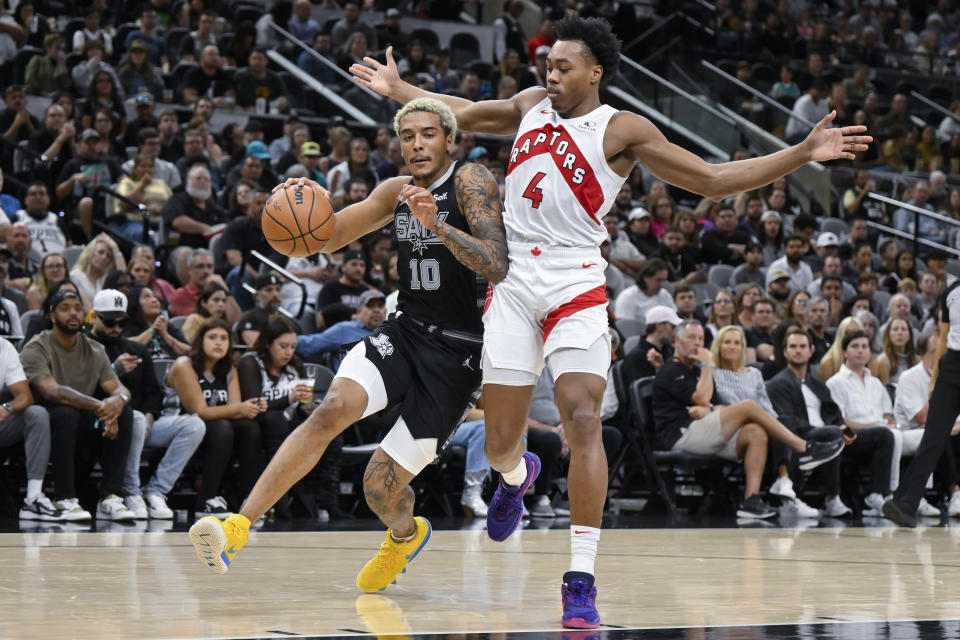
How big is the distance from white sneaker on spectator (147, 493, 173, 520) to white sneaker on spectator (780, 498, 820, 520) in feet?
14.9

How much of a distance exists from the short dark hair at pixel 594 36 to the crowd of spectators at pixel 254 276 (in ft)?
14.8

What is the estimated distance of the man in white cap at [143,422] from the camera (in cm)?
871

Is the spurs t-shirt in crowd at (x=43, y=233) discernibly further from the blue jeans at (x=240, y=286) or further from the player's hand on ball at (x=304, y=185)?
the player's hand on ball at (x=304, y=185)

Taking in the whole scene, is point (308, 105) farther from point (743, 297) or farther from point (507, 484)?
point (507, 484)

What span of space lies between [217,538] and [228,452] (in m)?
4.26

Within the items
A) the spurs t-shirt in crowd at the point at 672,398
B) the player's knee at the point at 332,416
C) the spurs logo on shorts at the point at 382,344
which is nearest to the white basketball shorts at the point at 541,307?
the spurs logo on shorts at the point at 382,344

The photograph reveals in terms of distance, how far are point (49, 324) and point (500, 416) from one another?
Answer: 4.87 m

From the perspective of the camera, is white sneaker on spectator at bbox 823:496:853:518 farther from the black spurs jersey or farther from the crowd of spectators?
the black spurs jersey

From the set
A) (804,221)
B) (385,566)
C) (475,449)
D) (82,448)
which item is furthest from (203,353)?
(804,221)

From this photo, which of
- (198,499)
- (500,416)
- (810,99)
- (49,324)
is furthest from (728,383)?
(810,99)

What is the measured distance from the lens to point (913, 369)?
11000mm

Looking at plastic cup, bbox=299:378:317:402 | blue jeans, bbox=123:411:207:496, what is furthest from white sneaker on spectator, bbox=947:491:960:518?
blue jeans, bbox=123:411:207:496

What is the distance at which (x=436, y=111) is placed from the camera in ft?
16.7

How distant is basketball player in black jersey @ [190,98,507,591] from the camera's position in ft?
16.1
